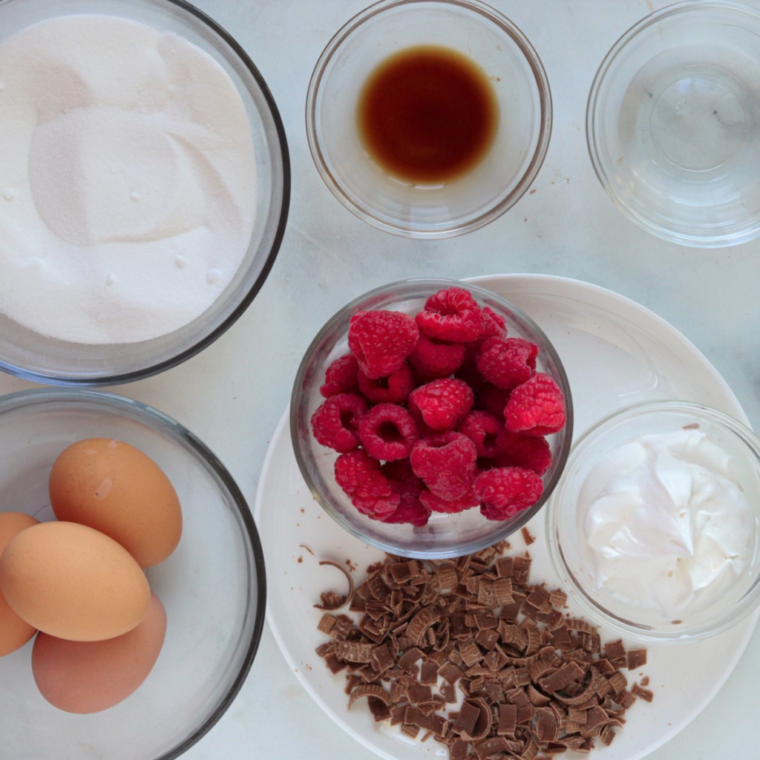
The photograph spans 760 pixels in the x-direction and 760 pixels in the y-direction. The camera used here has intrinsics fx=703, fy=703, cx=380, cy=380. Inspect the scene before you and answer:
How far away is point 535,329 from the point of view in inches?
40.1

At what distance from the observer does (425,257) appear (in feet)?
3.98

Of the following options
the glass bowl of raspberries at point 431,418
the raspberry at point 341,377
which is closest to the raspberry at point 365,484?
the glass bowl of raspberries at point 431,418

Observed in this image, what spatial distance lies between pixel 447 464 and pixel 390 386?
14 cm

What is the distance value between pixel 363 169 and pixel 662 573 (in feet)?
2.77

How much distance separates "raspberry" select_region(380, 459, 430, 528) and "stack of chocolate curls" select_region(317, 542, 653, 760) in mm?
242

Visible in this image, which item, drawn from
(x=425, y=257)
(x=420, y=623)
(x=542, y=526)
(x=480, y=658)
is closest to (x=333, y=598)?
Result: (x=420, y=623)

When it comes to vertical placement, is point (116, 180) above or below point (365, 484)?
above

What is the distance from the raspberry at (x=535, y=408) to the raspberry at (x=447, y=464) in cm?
6

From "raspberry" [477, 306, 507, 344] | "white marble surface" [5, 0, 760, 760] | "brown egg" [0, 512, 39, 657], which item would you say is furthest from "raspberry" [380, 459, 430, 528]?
"brown egg" [0, 512, 39, 657]

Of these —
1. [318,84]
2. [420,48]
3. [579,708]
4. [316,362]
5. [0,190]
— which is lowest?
[579,708]

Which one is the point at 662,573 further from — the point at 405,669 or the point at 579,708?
the point at 405,669

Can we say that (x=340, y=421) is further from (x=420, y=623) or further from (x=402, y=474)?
(x=420, y=623)

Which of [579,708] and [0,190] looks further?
[579,708]

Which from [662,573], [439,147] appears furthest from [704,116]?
[662,573]
